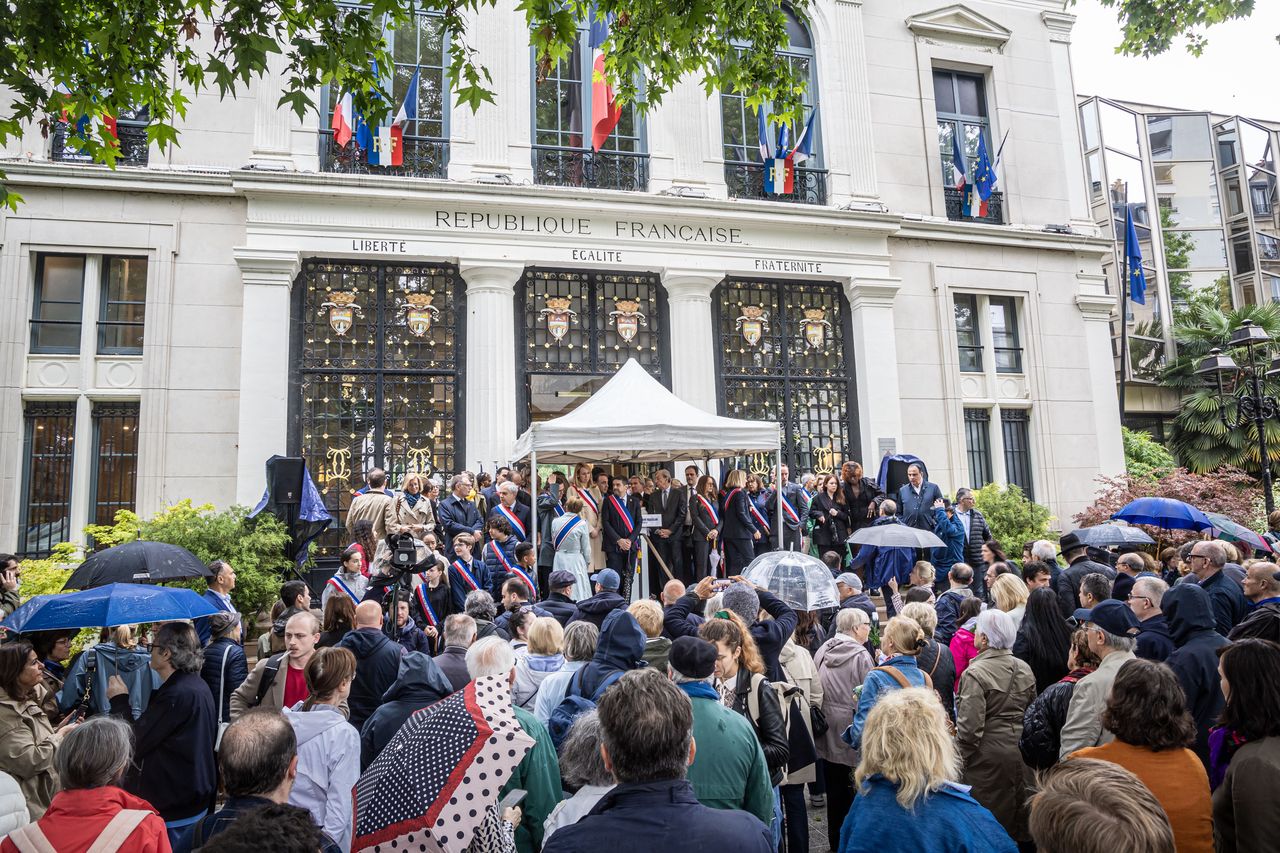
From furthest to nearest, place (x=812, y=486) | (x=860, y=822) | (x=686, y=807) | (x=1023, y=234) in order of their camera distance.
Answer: (x=1023, y=234)
(x=812, y=486)
(x=860, y=822)
(x=686, y=807)

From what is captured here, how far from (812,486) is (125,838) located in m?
12.9

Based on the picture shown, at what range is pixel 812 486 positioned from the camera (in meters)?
14.9

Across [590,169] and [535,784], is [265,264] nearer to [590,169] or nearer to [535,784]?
[590,169]

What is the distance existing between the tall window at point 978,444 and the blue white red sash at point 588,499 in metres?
10.7

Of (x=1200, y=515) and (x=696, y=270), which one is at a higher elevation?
(x=696, y=270)

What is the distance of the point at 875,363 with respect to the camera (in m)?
18.3

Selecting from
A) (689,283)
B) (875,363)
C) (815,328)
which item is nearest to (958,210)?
(875,363)

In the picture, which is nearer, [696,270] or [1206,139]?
[696,270]

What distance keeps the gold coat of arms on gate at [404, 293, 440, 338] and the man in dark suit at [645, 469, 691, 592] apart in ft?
19.9

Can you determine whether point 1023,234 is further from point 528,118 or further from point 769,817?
point 769,817

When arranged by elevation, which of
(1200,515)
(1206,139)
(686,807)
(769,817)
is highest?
(1206,139)

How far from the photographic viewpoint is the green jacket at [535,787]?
3.80 m

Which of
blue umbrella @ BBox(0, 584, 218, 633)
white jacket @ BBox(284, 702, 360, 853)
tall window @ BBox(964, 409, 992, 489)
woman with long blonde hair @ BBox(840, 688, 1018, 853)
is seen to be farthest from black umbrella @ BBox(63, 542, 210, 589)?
tall window @ BBox(964, 409, 992, 489)

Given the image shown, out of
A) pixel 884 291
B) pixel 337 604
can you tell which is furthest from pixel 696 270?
pixel 337 604
